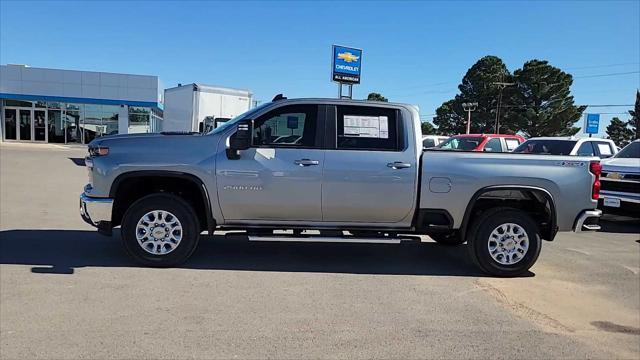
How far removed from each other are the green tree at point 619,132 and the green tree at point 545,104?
18.9 metres

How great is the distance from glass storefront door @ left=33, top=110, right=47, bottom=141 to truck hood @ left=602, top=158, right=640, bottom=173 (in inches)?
1446

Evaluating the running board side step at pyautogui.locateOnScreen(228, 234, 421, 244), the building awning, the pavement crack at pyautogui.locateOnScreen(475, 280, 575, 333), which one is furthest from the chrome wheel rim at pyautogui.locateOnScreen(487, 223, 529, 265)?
the building awning

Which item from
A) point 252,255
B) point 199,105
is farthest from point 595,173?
point 199,105

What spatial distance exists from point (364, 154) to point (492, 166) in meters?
1.53

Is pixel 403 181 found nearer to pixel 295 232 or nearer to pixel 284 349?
pixel 295 232

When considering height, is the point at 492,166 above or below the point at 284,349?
above

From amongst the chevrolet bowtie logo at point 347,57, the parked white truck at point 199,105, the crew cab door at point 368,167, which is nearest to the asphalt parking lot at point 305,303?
the crew cab door at point 368,167

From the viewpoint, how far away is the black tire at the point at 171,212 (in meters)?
5.95

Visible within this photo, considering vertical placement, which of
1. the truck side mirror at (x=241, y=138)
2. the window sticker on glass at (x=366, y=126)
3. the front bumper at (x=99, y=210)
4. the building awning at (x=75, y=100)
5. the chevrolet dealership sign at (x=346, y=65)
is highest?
the chevrolet dealership sign at (x=346, y=65)

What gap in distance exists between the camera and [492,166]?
20.1ft

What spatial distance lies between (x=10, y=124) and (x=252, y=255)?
122ft

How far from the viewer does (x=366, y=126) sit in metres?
6.27

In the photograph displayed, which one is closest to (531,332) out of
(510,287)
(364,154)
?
(510,287)

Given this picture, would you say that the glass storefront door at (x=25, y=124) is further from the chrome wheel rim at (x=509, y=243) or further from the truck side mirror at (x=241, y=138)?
the chrome wheel rim at (x=509, y=243)
